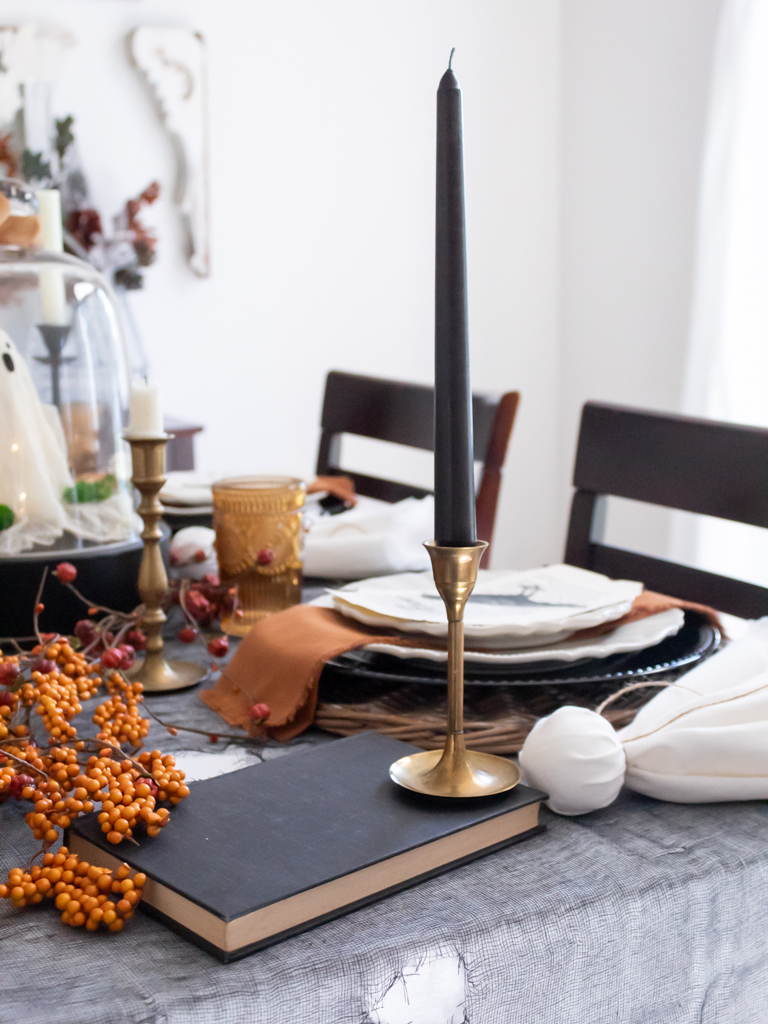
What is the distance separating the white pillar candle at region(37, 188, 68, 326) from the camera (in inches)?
35.9

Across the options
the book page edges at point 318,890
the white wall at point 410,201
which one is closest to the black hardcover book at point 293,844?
the book page edges at point 318,890

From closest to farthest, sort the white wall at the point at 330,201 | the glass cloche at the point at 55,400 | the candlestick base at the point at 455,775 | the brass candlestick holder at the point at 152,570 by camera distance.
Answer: the candlestick base at the point at 455,775, the brass candlestick holder at the point at 152,570, the glass cloche at the point at 55,400, the white wall at the point at 330,201

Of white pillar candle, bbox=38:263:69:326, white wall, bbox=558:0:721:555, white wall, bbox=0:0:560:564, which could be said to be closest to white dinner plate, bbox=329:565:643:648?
white pillar candle, bbox=38:263:69:326

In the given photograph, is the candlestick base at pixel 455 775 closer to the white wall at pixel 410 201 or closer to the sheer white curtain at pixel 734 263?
the sheer white curtain at pixel 734 263

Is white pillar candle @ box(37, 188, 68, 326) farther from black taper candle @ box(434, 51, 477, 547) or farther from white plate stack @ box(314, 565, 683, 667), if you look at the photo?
black taper candle @ box(434, 51, 477, 547)

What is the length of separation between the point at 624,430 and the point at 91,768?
0.80 meters

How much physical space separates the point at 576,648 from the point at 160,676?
0.98ft

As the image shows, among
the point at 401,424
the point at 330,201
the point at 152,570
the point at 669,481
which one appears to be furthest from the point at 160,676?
the point at 330,201

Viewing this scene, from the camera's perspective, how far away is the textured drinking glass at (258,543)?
2.74 feet

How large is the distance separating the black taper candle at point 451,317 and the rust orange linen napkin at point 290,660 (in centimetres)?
25

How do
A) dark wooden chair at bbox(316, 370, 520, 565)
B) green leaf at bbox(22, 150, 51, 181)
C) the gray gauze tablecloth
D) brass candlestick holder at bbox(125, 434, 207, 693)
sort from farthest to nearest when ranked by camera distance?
green leaf at bbox(22, 150, 51, 181)
dark wooden chair at bbox(316, 370, 520, 565)
brass candlestick holder at bbox(125, 434, 207, 693)
the gray gauze tablecloth

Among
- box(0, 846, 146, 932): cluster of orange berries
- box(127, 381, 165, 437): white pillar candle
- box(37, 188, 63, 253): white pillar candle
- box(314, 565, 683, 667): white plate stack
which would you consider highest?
box(37, 188, 63, 253): white pillar candle

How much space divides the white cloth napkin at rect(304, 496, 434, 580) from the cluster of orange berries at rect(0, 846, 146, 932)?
549 mm

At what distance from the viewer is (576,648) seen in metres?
0.68
